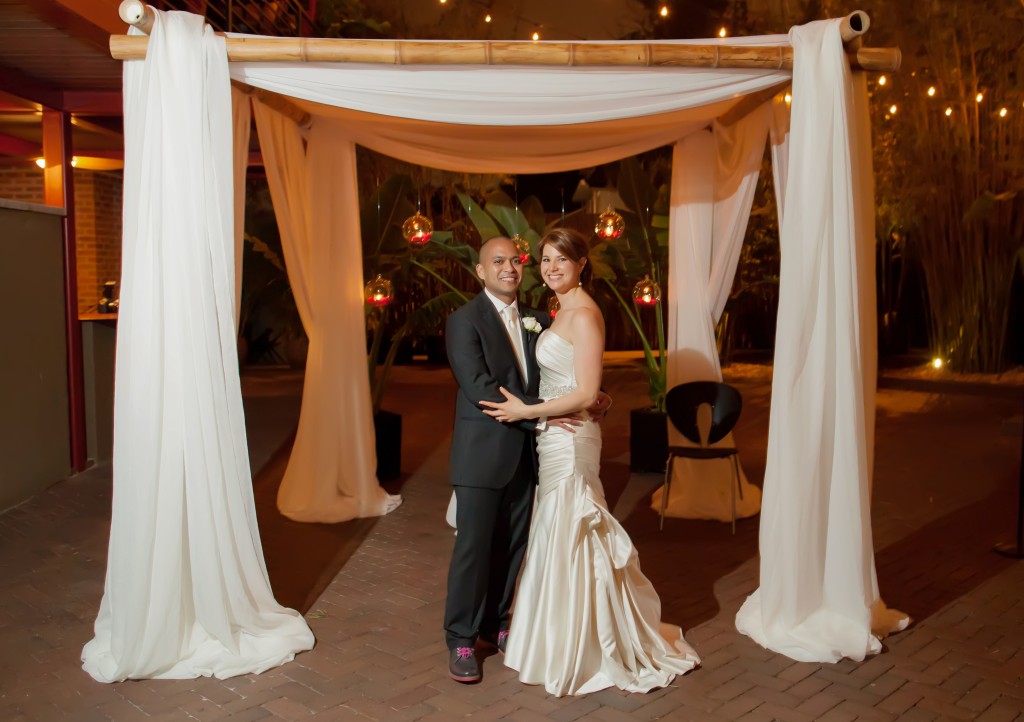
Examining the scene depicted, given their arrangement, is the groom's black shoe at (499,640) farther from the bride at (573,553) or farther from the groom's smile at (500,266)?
the groom's smile at (500,266)

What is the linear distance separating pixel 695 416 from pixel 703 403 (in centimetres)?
10

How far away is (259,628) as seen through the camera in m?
3.97

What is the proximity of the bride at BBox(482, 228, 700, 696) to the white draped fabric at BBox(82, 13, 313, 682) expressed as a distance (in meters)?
1.16

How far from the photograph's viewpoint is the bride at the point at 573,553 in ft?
11.7

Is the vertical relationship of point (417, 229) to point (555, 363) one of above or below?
above

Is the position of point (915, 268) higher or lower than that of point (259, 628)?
higher

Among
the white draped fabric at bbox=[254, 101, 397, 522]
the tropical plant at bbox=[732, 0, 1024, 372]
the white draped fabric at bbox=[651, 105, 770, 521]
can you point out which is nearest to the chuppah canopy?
the white draped fabric at bbox=[254, 101, 397, 522]

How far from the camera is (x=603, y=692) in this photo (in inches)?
142

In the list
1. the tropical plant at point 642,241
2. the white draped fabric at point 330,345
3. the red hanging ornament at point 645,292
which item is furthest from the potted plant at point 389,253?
the red hanging ornament at point 645,292

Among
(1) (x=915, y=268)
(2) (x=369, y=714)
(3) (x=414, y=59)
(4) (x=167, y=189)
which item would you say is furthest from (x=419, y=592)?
(1) (x=915, y=268)

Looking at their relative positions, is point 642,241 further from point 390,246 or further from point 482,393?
point 482,393

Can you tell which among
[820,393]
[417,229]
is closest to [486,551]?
[820,393]

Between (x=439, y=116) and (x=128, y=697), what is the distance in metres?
2.81

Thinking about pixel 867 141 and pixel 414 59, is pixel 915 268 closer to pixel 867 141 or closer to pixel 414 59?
pixel 867 141
